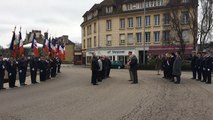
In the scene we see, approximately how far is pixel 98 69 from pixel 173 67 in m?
4.39

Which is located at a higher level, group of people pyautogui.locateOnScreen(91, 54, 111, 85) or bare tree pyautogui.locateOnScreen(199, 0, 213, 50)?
bare tree pyautogui.locateOnScreen(199, 0, 213, 50)

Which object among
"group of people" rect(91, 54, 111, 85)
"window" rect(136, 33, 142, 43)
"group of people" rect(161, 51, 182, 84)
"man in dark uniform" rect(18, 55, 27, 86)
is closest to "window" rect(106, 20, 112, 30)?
"window" rect(136, 33, 142, 43)

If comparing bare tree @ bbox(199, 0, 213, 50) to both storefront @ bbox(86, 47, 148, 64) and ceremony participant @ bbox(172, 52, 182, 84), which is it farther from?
ceremony participant @ bbox(172, 52, 182, 84)

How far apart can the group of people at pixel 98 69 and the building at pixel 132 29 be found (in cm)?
3192

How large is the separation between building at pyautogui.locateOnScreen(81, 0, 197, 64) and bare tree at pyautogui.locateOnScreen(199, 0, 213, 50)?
515 cm

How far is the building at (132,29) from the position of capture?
60966mm

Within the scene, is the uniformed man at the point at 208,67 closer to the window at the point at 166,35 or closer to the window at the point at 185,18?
the window at the point at 185,18

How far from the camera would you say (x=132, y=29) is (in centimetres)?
6825

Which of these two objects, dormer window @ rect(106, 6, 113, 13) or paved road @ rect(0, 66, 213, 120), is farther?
dormer window @ rect(106, 6, 113, 13)

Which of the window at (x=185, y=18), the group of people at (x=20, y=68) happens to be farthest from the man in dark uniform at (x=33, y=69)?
the window at (x=185, y=18)

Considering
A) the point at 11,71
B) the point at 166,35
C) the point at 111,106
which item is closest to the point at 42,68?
the point at 11,71

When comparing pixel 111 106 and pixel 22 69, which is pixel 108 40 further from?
pixel 111 106

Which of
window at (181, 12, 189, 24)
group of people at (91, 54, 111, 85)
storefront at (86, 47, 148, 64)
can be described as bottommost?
group of people at (91, 54, 111, 85)

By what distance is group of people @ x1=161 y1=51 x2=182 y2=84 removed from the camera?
2081cm
